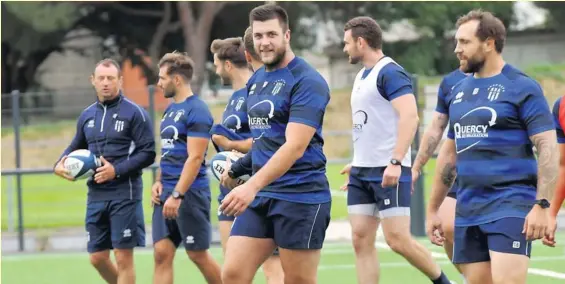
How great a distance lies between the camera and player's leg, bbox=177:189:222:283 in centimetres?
966

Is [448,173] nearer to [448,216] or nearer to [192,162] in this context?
[448,216]

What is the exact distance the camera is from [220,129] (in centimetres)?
916

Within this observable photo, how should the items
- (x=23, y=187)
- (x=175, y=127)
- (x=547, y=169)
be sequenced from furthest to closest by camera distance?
1. (x=23, y=187)
2. (x=175, y=127)
3. (x=547, y=169)

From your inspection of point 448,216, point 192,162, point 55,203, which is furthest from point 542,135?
point 55,203

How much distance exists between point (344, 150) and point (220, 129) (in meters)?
14.4

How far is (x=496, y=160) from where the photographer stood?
21.9 feet

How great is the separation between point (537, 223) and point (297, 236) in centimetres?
142

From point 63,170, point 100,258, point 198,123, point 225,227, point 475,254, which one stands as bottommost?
point 100,258

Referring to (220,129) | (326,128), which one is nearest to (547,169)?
(220,129)

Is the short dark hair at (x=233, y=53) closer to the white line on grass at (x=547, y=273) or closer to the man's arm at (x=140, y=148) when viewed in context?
the man's arm at (x=140, y=148)

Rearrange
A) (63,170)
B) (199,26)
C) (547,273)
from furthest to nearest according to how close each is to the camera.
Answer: (199,26) < (547,273) < (63,170)

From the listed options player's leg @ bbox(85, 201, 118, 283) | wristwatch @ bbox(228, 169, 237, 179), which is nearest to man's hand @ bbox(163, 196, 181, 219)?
player's leg @ bbox(85, 201, 118, 283)

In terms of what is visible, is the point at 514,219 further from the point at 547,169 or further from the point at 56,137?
the point at 56,137

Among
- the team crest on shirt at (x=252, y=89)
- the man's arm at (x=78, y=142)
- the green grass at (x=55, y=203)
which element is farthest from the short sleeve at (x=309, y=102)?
the green grass at (x=55, y=203)
